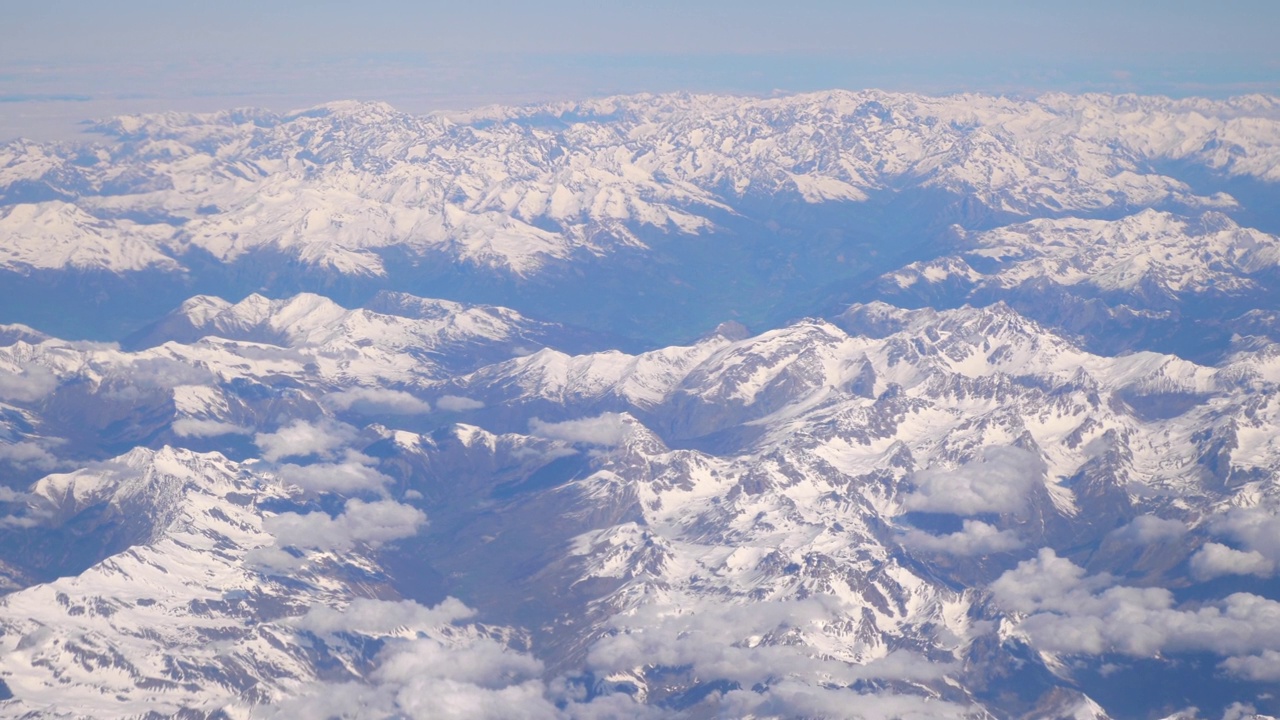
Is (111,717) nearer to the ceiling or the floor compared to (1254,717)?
nearer to the floor

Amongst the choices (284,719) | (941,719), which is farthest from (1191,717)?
(284,719)

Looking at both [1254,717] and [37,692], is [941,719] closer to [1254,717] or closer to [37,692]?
[1254,717]

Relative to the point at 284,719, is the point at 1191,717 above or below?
above

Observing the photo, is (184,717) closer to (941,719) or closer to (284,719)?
(284,719)

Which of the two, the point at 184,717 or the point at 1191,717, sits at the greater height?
the point at 1191,717

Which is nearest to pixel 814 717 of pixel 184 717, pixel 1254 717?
pixel 1254 717

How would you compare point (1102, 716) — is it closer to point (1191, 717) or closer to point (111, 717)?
point (1191, 717)

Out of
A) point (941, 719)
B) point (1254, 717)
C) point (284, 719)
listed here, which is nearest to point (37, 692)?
point (284, 719)
